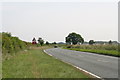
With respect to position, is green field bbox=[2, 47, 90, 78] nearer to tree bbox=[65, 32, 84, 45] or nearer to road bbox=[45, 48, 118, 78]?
road bbox=[45, 48, 118, 78]

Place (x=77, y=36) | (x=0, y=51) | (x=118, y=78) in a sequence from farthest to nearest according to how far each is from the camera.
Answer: (x=77, y=36) < (x=0, y=51) < (x=118, y=78)

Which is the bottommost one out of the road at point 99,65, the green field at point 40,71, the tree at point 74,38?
the road at point 99,65

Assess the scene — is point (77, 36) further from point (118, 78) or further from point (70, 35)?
point (118, 78)

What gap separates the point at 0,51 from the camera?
63.6 ft

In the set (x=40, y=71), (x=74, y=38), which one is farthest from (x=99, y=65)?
(x=74, y=38)

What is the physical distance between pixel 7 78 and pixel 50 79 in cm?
203

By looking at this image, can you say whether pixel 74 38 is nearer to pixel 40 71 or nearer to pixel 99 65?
pixel 99 65

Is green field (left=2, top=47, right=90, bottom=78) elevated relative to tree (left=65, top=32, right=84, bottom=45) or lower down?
lower down

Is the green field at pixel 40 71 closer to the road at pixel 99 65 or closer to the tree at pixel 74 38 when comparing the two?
the road at pixel 99 65

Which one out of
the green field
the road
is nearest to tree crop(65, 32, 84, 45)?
the road

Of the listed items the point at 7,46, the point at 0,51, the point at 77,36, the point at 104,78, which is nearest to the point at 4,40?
the point at 7,46

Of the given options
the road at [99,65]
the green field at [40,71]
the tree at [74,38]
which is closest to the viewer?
the green field at [40,71]

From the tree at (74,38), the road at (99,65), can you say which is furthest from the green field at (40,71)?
the tree at (74,38)

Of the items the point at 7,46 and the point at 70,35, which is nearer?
the point at 7,46
